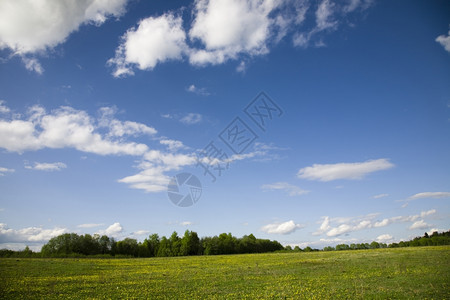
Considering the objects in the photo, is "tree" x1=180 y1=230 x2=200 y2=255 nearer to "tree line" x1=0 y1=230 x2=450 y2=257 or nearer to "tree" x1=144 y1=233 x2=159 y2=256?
"tree line" x1=0 y1=230 x2=450 y2=257

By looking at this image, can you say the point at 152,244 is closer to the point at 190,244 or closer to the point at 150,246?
the point at 150,246

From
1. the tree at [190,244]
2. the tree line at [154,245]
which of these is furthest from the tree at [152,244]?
the tree at [190,244]

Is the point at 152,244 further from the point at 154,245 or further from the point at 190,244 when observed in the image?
the point at 190,244

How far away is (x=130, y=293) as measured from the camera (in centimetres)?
1855

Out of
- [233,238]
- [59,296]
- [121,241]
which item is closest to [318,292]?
[59,296]

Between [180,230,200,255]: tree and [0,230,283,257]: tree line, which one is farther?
[180,230,200,255]: tree

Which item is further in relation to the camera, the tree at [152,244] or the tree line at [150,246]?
the tree at [152,244]

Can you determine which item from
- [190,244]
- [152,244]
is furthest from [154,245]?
[190,244]

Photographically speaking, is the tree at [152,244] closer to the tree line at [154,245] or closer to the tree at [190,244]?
the tree line at [154,245]

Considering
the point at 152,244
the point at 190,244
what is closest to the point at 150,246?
the point at 152,244

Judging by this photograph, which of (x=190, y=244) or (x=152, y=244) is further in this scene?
(x=152, y=244)

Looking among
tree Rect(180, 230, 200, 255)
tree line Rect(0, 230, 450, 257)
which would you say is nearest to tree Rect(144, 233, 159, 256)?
tree line Rect(0, 230, 450, 257)

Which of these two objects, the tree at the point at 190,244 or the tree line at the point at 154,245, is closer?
the tree line at the point at 154,245

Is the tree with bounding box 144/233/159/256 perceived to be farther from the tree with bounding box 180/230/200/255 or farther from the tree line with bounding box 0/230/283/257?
the tree with bounding box 180/230/200/255
